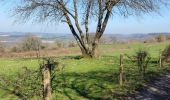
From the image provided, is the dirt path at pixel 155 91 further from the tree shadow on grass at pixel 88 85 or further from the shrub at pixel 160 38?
the shrub at pixel 160 38

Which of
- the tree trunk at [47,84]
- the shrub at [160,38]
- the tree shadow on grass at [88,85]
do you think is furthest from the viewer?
the shrub at [160,38]

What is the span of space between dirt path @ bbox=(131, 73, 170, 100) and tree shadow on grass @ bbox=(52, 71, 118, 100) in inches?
52.0

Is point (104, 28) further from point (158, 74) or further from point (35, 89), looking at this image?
point (35, 89)

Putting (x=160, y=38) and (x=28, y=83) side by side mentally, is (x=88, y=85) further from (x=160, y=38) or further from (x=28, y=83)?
(x=160, y=38)

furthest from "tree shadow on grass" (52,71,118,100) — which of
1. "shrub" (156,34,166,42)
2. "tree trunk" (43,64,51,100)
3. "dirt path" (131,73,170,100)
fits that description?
"shrub" (156,34,166,42)

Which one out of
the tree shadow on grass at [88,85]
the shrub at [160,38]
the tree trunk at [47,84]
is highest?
the tree trunk at [47,84]

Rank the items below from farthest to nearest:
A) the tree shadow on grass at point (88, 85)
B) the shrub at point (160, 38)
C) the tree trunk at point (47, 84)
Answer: the shrub at point (160, 38), the tree shadow on grass at point (88, 85), the tree trunk at point (47, 84)

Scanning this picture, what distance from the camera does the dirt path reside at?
628 inches

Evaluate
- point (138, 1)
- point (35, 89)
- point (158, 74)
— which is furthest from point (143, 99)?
point (138, 1)

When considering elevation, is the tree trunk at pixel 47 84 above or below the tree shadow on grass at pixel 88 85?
above

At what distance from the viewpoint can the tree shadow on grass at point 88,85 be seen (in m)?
16.3

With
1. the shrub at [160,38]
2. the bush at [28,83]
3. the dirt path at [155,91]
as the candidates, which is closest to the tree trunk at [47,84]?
the bush at [28,83]

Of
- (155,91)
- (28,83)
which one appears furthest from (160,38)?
(28,83)

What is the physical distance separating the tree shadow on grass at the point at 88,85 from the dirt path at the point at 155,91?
1.32 metres
